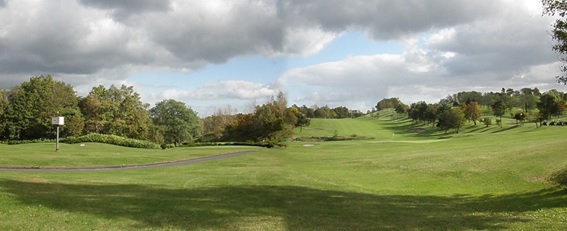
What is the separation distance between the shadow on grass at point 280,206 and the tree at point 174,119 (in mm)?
91692

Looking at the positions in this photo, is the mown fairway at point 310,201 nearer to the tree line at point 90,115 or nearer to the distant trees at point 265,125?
the tree line at point 90,115

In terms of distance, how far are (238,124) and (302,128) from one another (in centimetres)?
3197

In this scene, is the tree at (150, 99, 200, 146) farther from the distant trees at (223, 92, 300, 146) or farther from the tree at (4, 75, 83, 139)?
the tree at (4, 75, 83, 139)

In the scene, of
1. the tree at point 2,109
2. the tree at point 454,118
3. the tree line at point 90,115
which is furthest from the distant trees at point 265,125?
the tree at point 2,109

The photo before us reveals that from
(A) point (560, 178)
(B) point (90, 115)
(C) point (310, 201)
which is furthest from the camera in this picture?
(B) point (90, 115)

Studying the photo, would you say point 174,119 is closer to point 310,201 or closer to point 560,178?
point 310,201

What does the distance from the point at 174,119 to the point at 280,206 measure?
324 ft

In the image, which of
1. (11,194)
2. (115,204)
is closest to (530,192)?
(115,204)

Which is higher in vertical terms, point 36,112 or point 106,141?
point 36,112

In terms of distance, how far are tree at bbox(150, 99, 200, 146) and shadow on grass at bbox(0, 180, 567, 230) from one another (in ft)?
301

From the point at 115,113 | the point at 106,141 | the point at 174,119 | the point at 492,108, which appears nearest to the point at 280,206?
the point at 106,141

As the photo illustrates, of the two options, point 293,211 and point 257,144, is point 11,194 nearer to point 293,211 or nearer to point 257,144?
point 293,211

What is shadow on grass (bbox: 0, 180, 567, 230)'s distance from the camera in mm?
12844

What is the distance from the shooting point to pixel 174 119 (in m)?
110
